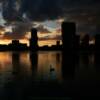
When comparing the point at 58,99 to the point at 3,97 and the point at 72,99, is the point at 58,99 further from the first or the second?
the point at 3,97

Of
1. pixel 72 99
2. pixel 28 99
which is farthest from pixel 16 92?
pixel 72 99

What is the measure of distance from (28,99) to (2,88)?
55.1 feet

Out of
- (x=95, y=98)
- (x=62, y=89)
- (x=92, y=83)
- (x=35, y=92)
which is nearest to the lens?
(x=95, y=98)

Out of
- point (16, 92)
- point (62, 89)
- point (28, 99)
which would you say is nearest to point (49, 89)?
point (62, 89)

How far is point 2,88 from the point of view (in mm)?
74688

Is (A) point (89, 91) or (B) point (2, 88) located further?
(B) point (2, 88)

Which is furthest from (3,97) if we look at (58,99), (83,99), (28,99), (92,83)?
(92,83)

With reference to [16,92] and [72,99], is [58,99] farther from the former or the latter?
[16,92]

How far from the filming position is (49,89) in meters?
72.7

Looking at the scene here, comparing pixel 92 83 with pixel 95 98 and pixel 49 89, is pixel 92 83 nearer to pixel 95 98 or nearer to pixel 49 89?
pixel 49 89

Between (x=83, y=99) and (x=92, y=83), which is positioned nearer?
(x=83, y=99)

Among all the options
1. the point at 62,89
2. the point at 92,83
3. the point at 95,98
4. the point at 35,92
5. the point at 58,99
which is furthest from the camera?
the point at 92,83

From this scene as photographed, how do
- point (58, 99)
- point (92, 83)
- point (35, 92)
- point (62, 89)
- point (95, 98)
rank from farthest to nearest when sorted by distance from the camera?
1. point (92, 83)
2. point (62, 89)
3. point (35, 92)
4. point (95, 98)
5. point (58, 99)

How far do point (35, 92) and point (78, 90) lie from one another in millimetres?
9559
